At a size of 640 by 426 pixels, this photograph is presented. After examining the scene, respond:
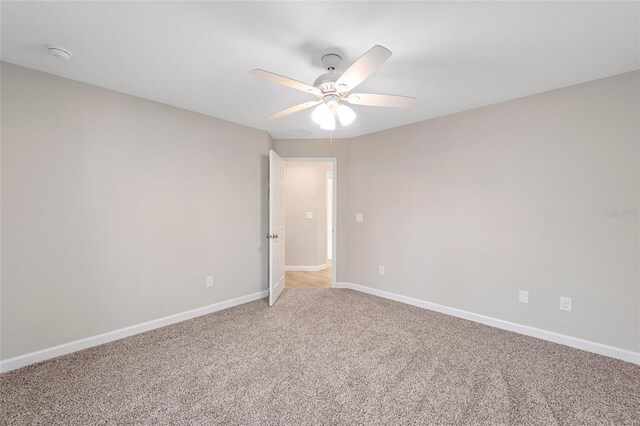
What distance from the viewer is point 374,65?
1497 mm

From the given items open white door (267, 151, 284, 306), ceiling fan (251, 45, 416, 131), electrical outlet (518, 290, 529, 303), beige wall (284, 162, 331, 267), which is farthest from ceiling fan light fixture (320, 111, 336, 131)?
beige wall (284, 162, 331, 267)

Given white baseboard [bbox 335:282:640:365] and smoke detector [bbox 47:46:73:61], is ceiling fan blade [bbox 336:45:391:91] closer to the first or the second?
smoke detector [bbox 47:46:73:61]

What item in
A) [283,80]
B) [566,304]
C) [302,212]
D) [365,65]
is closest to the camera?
[365,65]

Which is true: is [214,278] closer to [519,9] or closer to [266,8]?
[266,8]

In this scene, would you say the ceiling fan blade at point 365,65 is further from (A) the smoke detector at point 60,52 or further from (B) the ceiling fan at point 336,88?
(A) the smoke detector at point 60,52

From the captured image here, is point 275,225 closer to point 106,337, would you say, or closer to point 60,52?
point 106,337

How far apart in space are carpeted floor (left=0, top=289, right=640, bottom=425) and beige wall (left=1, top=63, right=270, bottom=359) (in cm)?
39

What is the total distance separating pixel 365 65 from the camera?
1.50m

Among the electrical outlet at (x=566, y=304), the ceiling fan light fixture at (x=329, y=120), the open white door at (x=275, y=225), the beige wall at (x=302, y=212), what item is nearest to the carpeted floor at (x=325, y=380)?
the electrical outlet at (x=566, y=304)

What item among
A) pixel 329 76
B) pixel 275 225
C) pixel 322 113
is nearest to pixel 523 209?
pixel 322 113

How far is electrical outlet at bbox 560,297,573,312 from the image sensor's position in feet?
8.19

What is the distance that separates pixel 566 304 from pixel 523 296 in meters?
0.32

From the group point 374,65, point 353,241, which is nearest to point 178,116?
point 374,65

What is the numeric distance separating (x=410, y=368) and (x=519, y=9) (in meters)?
2.46
